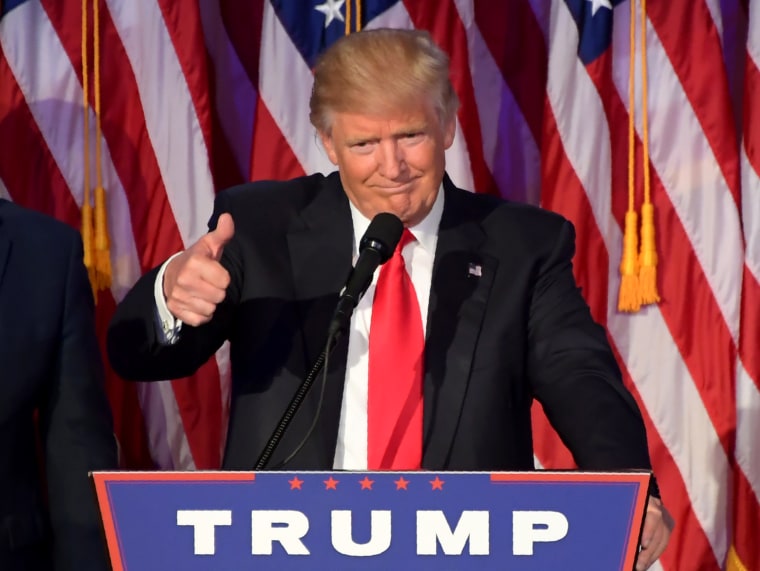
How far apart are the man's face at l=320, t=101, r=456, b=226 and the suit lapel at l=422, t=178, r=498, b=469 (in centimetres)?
9

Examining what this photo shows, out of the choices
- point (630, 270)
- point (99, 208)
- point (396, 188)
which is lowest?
point (630, 270)

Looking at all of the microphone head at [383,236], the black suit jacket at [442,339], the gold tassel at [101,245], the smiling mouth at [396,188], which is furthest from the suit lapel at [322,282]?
the gold tassel at [101,245]

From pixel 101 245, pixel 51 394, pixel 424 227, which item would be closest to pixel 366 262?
pixel 424 227

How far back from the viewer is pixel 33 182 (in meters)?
2.99

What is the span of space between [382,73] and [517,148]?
1275mm

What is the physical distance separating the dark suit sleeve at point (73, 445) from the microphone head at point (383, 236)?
75 cm

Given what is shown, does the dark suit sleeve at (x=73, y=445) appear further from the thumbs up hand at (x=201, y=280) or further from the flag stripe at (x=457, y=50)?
the flag stripe at (x=457, y=50)

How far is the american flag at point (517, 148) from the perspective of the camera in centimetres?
302

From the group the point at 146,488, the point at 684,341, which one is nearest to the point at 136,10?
the point at 684,341

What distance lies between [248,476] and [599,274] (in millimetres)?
1919

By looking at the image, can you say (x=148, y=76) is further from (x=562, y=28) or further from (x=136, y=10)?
(x=562, y=28)

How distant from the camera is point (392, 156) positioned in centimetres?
197

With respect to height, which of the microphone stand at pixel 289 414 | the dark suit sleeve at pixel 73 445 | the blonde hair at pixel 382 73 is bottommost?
the dark suit sleeve at pixel 73 445

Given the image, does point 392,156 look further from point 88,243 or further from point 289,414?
point 88,243
